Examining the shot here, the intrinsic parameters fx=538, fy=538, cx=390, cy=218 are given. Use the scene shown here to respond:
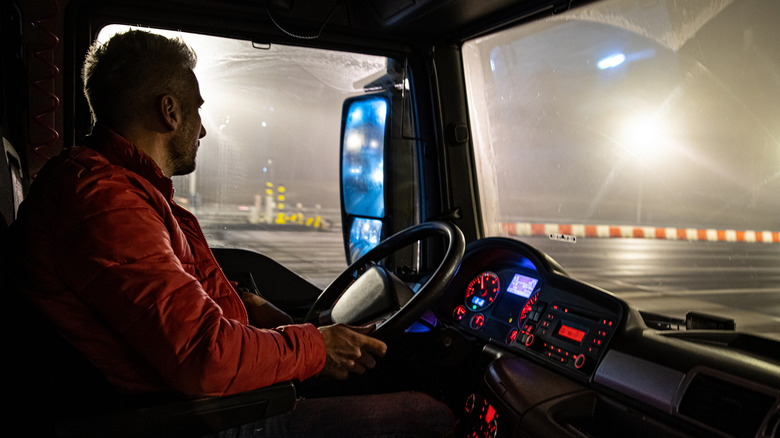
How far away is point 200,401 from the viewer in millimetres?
1312

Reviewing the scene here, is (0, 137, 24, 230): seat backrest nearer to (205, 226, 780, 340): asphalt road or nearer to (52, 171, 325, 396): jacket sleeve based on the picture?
(52, 171, 325, 396): jacket sleeve

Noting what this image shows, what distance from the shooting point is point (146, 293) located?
3.67 ft

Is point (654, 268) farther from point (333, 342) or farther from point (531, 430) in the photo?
point (333, 342)

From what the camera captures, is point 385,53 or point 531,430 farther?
point 385,53

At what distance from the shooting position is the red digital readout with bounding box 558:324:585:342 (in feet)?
5.92

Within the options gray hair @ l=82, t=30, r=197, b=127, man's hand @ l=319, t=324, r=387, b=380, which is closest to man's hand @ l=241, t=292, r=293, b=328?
man's hand @ l=319, t=324, r=387, b=380

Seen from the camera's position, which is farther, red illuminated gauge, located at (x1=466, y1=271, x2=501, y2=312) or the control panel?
red illuminated gauge, located at (x1=466, y1=271, x2=501, y2=312)

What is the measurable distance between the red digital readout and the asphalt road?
21cm

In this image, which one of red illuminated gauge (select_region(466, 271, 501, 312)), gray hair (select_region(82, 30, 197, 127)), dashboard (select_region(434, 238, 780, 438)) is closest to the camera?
dashboard (select_region(434, 238, 780, 438))

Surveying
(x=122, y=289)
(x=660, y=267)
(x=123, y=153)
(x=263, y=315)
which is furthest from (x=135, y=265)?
(x=660, y=267)

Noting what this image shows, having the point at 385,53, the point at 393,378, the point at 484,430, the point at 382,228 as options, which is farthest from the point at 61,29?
the point at 484,430

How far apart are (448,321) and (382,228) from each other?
1.03m

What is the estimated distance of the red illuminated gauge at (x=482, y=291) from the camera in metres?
2.28

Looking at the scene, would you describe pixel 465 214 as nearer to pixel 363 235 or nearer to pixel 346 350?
pixel 363 235
